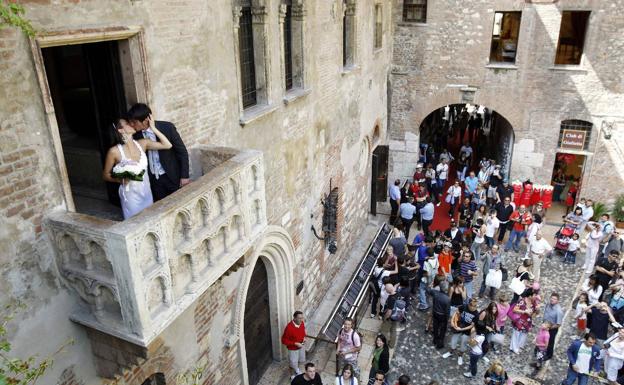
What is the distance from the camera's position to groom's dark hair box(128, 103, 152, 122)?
4.70m

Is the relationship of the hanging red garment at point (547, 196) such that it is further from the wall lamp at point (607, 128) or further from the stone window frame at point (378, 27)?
the stone window frame at point (378, 27)

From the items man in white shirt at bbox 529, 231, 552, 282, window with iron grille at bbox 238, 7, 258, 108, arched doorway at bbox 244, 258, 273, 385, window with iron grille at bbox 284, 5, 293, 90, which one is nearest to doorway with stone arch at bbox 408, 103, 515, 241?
man in white shirt at bbox 529, 231, 552, 282

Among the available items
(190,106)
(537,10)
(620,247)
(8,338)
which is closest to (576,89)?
(537,10)

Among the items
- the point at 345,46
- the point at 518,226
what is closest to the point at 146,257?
the point at 345,46

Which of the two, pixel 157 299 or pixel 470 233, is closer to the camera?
pixel 157 299

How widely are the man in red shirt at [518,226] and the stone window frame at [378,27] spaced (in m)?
6.18

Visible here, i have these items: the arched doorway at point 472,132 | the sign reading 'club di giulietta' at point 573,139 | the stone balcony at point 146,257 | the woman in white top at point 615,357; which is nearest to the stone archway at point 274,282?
the stone balcony at point 146,257

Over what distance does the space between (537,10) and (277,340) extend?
12257 mm

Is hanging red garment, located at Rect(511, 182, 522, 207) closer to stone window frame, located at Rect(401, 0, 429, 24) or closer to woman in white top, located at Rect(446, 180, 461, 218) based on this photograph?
woman in white top, located at Rect(446, 180, 461, 218)

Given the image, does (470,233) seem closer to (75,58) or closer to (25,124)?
(75,58)

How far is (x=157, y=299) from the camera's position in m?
4.39

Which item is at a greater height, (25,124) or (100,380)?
(25,124)

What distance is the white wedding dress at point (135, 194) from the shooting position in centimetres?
473

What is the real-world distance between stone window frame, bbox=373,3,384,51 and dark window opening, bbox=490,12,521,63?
400 cm
